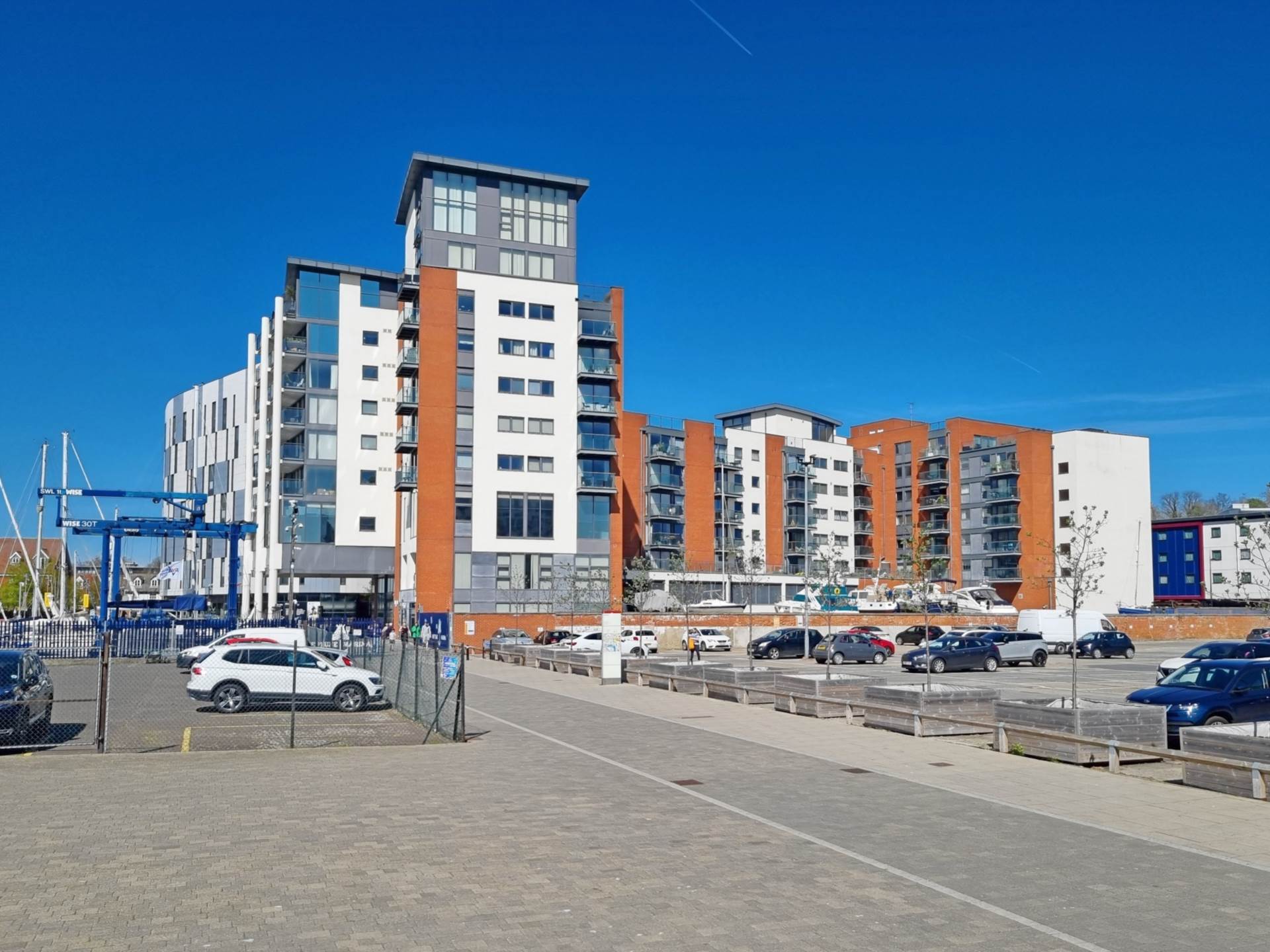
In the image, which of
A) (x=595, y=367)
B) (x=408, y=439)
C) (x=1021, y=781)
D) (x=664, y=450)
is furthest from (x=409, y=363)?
(x=1021, y=781)

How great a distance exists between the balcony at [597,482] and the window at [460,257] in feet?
51.2

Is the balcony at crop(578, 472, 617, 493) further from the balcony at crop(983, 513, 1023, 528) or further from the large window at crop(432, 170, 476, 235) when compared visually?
the balcony at crop(983, 513, 1023, 528)

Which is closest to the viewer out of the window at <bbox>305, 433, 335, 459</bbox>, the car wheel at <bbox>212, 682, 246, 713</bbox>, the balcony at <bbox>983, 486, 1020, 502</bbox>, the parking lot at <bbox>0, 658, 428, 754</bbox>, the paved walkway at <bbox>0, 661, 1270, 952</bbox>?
the paved walkway at <bbox>0, 661, 1270, 952</bbox>

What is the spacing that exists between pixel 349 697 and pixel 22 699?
841 centimetres

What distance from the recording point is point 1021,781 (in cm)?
1590

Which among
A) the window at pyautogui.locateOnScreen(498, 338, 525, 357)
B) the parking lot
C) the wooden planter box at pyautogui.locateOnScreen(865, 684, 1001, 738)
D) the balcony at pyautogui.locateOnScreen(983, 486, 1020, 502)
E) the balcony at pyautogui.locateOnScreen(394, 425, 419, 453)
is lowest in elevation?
the parking lot

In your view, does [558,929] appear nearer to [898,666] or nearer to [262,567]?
[898,666]

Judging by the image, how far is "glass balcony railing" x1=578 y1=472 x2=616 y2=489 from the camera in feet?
245

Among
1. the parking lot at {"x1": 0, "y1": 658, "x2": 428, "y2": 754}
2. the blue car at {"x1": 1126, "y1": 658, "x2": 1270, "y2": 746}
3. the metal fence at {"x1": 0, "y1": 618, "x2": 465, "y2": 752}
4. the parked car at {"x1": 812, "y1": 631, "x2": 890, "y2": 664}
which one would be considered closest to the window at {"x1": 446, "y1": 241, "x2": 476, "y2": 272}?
the parked car at {"x1": 812, "y1": 631, "x2": 890, "y2": 664}

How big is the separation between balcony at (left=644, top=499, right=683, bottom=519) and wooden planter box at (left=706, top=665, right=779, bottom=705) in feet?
200

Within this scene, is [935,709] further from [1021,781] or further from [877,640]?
[877,640]

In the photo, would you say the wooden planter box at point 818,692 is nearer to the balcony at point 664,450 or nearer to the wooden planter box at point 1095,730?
the wooden planter box at point 1095,730

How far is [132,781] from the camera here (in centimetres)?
1505

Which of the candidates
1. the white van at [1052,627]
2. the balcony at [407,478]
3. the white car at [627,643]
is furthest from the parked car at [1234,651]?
the balcony at [407,478]
